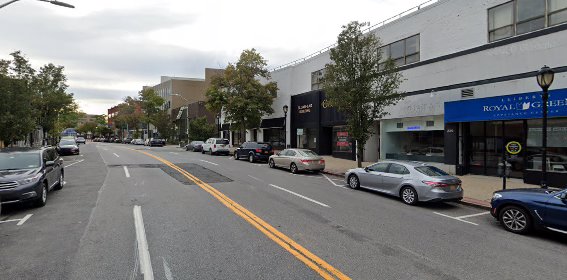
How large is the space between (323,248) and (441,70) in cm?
1454

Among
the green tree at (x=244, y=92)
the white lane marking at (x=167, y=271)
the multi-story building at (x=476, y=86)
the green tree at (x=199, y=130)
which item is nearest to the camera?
the white lane marking at (x=167, y=271)

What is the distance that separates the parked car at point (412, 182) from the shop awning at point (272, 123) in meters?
20.7

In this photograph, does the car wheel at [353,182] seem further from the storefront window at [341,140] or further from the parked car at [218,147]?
the parked car at [218,147]

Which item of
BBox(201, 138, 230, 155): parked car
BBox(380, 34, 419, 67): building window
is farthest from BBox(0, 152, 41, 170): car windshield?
BBox(201, 138, 230, 155): parked car

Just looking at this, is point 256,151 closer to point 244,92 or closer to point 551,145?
point 244,92

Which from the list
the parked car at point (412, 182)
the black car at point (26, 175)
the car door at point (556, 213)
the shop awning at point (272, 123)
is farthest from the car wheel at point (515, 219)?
the shop awning at point (272, 123)

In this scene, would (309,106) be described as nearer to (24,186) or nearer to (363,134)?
(363,134)

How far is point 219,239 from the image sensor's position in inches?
239

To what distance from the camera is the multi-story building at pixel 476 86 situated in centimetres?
1302

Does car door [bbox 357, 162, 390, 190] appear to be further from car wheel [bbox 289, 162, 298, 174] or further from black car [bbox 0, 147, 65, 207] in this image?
black car [bbox 0, 147, 65, 207]

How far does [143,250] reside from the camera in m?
5.50

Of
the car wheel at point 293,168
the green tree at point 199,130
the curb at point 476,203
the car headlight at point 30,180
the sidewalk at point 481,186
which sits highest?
the green tree at point 199,130

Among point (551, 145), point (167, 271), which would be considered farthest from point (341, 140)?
point (167, 271)

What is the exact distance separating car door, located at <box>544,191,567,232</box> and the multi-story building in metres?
7.52
